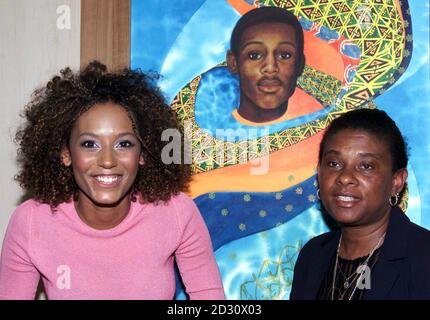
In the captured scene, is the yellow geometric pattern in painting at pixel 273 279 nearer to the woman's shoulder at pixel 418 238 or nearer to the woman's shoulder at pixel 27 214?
the woman's shoulder at pixel 418 238

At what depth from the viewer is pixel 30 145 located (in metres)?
1.97

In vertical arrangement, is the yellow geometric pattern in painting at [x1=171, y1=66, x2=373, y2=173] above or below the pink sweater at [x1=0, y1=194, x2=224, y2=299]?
above

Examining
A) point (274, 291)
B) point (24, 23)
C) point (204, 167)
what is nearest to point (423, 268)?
point (274, 291)

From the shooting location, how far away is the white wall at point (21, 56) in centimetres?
222

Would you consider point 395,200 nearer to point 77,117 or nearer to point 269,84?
point 269,84

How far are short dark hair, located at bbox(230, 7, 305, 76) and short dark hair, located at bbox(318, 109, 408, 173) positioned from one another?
0.33 metres

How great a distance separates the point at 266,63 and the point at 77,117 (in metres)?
0.65

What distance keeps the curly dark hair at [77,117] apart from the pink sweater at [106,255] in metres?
0.07

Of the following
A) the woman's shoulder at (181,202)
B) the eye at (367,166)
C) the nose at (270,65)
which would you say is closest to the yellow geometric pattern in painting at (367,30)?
the nose at (270,65)

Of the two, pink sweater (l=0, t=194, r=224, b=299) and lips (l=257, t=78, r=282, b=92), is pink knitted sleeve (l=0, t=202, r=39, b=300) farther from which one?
Answer: lips (l=257, t=78, r=282, b=92)

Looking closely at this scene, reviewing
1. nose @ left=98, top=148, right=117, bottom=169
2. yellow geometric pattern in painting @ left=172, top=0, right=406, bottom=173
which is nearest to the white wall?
nose @ left=98, top=148, right=117, bottom=169

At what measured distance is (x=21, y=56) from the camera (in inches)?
88.2

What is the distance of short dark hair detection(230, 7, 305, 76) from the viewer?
83.8 inches
